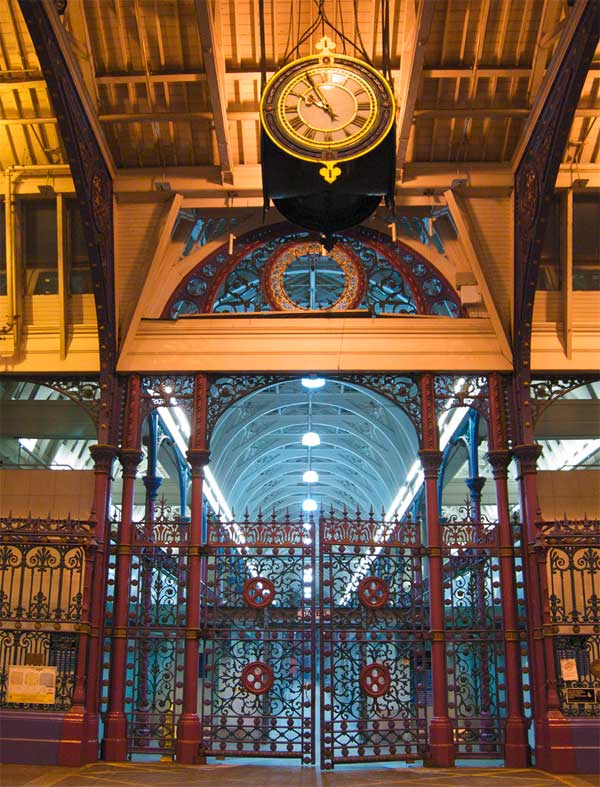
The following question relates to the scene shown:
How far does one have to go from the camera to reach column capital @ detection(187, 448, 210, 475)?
1091 cm

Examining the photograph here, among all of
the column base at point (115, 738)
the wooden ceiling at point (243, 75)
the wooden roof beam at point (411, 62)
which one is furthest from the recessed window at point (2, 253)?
the column base at point (115, 738)

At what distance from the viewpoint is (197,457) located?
1093 cm

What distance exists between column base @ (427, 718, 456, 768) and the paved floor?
17 centimetres

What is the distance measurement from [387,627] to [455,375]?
10.6 ft

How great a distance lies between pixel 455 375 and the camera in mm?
11305

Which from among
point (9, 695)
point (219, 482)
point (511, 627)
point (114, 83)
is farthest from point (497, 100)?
point (219, 482)

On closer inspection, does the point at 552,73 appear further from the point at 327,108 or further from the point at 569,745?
the point at 569,745

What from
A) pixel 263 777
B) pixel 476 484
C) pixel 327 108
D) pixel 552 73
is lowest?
pixel 263 777

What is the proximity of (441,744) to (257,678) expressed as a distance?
2.16 metres

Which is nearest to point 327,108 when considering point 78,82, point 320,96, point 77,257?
point 320,96

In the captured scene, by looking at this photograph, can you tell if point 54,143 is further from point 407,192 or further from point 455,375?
point 455,375

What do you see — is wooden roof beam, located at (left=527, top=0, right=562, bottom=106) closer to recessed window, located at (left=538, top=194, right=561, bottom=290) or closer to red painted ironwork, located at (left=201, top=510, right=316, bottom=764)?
recessed window, located at (left=538, top=194, right=561, bottom=290)

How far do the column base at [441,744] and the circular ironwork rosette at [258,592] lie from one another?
7.51ft

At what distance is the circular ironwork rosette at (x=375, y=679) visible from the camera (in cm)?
1012
